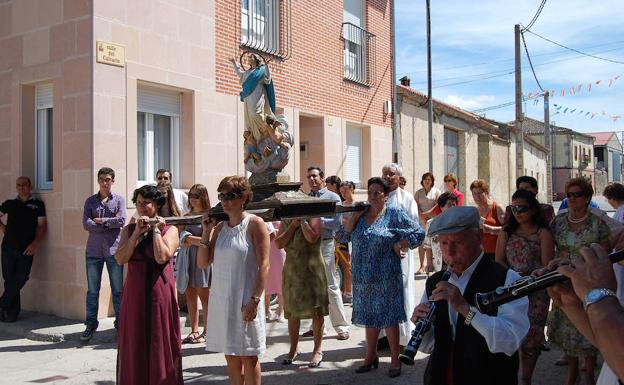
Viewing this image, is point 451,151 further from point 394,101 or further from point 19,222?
point 19,222

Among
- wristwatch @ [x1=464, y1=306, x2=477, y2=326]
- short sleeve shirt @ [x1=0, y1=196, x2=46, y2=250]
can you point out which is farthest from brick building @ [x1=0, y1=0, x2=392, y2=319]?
wristwatch @ [x1=464, y1=306, x2=477, y2=326]

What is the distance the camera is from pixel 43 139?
29.8 ft

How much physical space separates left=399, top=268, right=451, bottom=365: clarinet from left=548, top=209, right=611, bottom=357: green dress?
260cm

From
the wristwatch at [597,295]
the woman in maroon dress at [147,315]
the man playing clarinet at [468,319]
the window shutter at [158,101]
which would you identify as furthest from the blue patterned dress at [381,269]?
the window shutter at [158,101]

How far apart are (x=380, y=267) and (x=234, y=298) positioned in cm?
166

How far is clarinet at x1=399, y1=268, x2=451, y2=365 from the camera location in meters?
2.74

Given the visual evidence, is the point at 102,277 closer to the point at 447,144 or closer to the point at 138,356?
the point at 138,356

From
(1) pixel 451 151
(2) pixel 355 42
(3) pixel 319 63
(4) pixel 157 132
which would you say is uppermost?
(2) pixel 355 42

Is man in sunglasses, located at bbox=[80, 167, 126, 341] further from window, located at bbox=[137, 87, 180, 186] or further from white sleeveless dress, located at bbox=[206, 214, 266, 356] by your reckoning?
white sleeveless dress, located at bbox=[206, 214, 266, 356]

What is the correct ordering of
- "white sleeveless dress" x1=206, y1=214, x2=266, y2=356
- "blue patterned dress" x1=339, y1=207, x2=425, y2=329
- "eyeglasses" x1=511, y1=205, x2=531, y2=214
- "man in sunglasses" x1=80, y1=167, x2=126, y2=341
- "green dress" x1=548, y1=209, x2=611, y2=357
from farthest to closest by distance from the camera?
"man in sunglasses" x1=80, y1=167, x2=126, y2=341 < "blue patterned dress" x1=339, y1=207, x2=425, y2=329 < "eyeglasses" x1=511, y1=205, x2=531, y2=214 < "green dress" x1=548, y1=209, x2=611, y2=357 < "white sleeveless dress" x1=206, y1=214, x2=266, y2=356

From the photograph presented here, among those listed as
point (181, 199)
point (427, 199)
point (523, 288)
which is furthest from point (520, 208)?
point (427, 199)

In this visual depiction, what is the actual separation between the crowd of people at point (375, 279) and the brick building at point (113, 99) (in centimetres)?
85

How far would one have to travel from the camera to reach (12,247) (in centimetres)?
836

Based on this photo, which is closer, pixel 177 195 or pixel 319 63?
pixel 177 195
